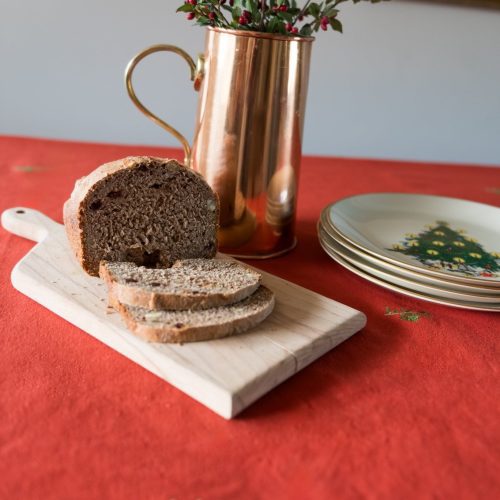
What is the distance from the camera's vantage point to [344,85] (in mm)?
2764

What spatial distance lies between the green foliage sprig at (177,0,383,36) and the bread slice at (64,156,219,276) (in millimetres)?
290

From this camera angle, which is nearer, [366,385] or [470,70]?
[366,385]

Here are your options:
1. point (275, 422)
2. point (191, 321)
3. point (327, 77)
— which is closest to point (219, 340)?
point (191, 321)

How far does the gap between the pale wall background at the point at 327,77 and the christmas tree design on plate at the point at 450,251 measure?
161cm

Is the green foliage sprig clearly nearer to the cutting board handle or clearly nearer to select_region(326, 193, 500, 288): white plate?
select_region(326, 193, 500, 288): white plate

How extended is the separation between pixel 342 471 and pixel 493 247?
0.79 meters

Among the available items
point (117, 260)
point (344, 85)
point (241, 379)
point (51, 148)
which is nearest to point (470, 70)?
point (344, 85)

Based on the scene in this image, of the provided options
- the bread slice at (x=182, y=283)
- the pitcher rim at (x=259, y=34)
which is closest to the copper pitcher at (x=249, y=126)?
the pitcher rim at (x=259, y=34)

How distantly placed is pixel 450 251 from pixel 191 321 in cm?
64

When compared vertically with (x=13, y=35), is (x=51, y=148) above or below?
below

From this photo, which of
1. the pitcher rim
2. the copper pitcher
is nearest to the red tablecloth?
the copper pitcher

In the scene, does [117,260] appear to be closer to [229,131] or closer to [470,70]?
[229,131]

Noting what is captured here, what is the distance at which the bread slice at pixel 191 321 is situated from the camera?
2.76 ft

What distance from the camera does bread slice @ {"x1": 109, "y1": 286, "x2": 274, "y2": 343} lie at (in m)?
0.84
